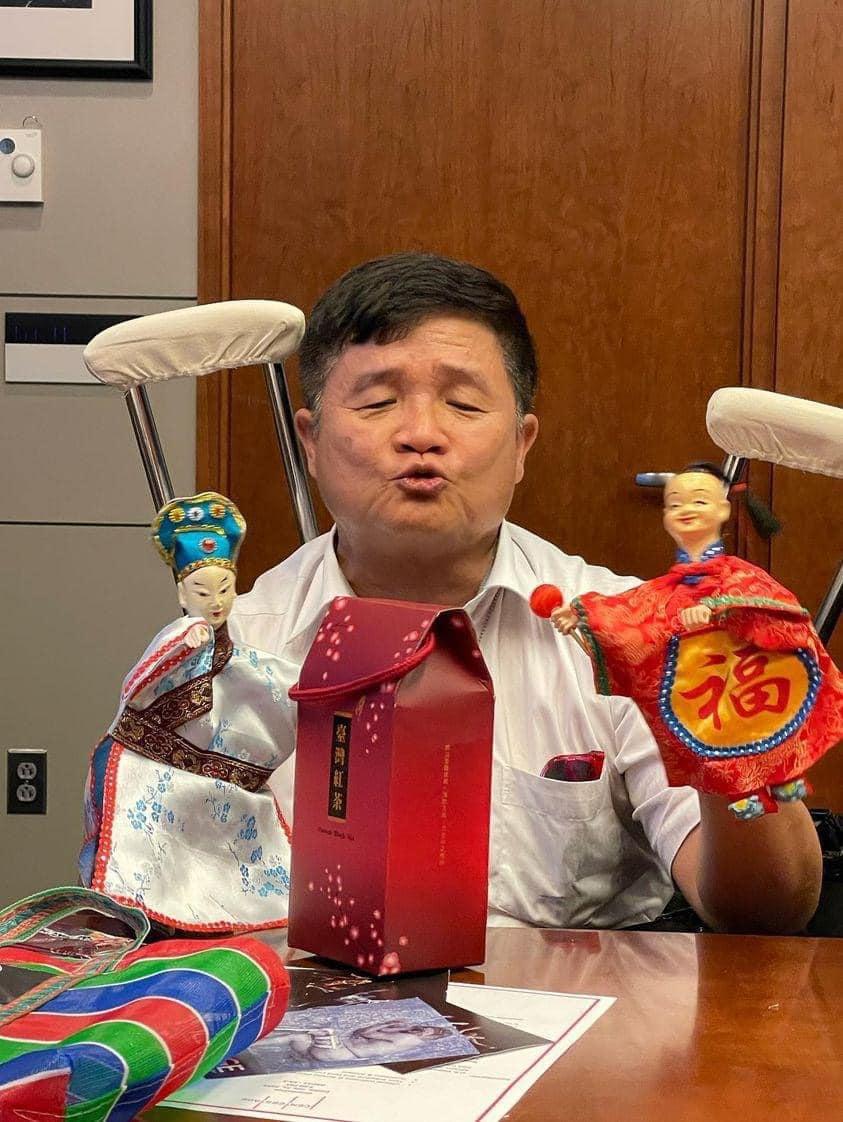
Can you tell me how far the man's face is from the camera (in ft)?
4.08

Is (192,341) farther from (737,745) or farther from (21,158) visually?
(21,158)

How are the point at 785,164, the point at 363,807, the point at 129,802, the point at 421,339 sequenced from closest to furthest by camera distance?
the point at 363,807 → the point at 129,802 → the point at 421,339 → the point at 785,164

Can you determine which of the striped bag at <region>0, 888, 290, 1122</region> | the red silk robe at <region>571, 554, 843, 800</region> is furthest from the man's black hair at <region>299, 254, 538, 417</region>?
the striped bag at <region>0, 888, 290, 1122</region>

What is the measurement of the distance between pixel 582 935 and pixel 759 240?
167cm

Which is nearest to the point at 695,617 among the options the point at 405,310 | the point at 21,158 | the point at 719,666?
the point at 719,666

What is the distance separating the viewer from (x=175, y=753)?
948 millimetres

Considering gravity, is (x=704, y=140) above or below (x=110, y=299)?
above

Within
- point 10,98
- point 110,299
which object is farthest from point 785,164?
point 10,98

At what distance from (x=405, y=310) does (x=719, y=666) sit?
61 cm

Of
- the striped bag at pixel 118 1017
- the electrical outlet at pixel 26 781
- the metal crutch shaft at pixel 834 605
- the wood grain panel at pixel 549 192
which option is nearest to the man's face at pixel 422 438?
the metal crutch shaft at pixel 834 605

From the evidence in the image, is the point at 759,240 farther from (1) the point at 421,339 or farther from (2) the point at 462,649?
(2) the point at 462,649

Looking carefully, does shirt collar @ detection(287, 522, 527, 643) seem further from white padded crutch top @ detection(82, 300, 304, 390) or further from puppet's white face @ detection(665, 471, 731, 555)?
puppet's white face @ detection(665, 471, 731, 555)

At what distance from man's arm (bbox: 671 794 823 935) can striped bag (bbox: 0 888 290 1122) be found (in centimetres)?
45

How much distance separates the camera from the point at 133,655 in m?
2.38
